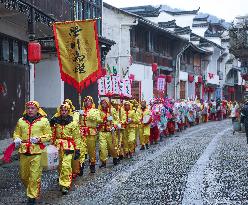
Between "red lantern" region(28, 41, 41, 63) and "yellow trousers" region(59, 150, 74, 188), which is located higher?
"red lantern" region(28, 41, 41, 63)

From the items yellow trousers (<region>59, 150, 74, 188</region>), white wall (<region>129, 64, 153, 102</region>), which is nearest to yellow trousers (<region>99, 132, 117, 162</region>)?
yellow trousers (<region>59, 150, 74, 188</region>)

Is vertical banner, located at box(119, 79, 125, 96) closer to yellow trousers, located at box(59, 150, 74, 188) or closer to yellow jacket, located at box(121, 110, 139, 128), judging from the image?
yellow jacket, located at box(121, 110, 139, 128)

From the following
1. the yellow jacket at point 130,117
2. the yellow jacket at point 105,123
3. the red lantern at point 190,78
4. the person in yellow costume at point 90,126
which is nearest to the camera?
the person in yellow costume at point 90,126

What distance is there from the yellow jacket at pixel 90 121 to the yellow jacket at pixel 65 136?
1971mm

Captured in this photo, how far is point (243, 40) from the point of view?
123 feet

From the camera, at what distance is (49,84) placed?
80.3 feet

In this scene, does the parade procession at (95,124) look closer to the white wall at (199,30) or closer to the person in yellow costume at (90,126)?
the person in yellow costume at (90,126)

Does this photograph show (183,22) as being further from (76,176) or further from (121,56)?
(76,176)

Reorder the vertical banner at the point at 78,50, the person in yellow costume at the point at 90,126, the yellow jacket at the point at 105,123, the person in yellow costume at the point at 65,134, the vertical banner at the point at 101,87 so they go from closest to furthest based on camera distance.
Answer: the person in yellow costume at the point at 65,134
the person in yellow costume at the point at 90,126
the yellow jacket at the point at 105,123
the vertical banner at the point at 78,50
the vertical banner at the point at 101,87

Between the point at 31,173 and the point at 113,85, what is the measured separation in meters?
8.71

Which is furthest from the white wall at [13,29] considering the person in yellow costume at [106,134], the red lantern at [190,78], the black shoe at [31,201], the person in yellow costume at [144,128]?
the red lantern at [190,78]

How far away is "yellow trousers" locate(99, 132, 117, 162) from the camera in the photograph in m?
12.3

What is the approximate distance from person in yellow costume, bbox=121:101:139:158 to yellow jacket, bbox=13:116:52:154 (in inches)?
255

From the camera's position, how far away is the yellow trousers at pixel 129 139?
1506 cm
